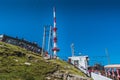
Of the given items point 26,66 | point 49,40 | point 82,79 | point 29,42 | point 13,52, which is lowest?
point 82,79

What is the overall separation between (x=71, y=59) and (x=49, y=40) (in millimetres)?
8022

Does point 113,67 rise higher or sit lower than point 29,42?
lower

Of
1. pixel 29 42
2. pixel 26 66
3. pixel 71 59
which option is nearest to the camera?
A: pixel 26 66

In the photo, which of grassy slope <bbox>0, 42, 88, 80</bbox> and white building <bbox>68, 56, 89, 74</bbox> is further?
white building <bbox>68, 56, 89, 74</bbox>

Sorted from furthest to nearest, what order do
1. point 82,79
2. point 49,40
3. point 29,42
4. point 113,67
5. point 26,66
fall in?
1. point 29,42
2. point 49,40
3. point 113,67
4. point 26,66
5. point 82,79

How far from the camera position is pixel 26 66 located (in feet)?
95.3

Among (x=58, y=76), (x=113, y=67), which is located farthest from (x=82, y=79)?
(x=113, y=67)

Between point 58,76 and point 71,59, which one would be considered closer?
point 58,76

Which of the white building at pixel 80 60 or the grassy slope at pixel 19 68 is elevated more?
the white building at pixel 80 60

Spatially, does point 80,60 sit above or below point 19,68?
above

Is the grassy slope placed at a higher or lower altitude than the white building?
lower

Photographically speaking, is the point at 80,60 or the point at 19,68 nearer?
the point at 19,68

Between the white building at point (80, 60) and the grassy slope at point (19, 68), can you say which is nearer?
the grassy slope at point (19, 68)

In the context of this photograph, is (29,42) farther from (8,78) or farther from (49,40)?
(8,78)
